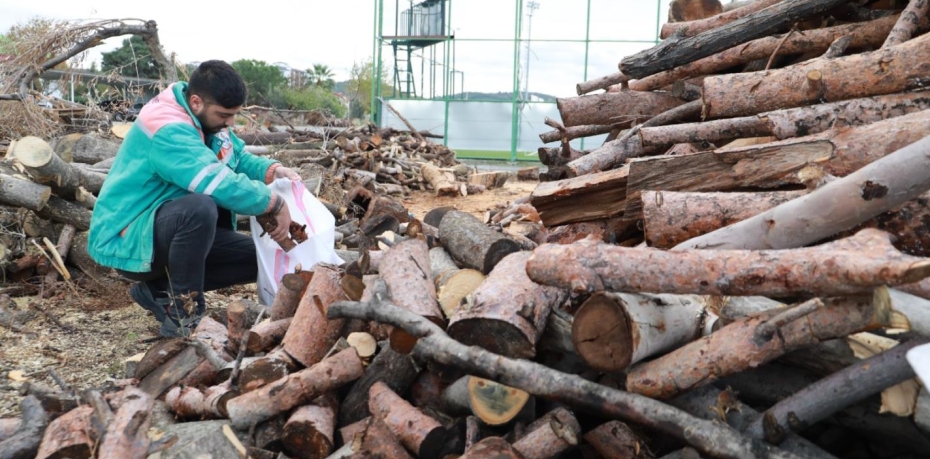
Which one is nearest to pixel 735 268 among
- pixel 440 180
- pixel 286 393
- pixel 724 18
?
pixel 286 393

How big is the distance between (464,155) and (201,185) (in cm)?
1498

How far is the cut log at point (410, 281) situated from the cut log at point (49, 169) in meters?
3.66

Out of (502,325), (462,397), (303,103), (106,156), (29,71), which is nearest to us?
(502,325)

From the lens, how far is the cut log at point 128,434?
8.45ft

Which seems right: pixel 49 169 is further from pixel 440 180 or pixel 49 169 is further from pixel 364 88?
pixel 364 88

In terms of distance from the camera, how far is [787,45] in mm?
4559

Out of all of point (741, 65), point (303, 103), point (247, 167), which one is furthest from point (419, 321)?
point (303, 103)

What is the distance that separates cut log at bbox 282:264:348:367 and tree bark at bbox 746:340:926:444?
1741 mm

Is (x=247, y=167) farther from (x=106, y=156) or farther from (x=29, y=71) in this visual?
(x=29, y=71)

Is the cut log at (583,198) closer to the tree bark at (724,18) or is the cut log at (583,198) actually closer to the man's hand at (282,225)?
the man's hand at (282,225)

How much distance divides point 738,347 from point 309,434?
1.50m

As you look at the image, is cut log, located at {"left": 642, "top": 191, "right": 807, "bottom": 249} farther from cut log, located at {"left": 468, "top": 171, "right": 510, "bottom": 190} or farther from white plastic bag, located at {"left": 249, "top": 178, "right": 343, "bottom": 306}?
cut log, located at {"left": 468, "top": 171, "right": 510, "bottom": 190}

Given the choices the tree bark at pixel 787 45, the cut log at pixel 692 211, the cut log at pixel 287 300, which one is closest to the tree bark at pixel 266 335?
the cut log at pixel 287 300

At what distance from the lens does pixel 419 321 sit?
268cm
